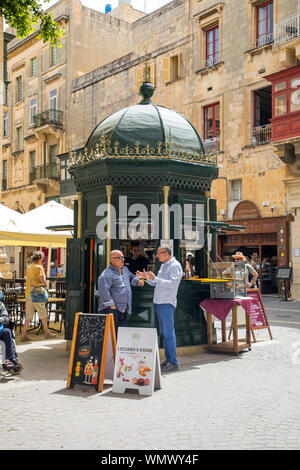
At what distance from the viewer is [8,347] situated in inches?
295

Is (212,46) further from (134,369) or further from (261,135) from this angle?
(134,369)

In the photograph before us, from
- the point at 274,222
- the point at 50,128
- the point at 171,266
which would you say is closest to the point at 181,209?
the point at 171,266

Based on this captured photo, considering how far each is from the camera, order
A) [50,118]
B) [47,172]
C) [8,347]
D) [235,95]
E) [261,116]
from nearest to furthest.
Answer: [8,347], [261,116], [235,95], [47,172], [50,118]

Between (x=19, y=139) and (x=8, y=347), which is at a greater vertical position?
(x=19, y=139)

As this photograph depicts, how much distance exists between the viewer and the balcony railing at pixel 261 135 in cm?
2316

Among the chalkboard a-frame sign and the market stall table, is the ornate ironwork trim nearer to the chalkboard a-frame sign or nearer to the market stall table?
the market stall table

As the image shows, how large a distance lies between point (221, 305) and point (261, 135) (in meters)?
15.9

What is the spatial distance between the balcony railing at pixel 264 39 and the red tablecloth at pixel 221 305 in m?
17.1

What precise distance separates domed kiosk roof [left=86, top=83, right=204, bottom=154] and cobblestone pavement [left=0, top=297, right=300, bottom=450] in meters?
3.99

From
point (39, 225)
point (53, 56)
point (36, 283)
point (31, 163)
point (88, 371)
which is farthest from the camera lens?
point (31, 163)

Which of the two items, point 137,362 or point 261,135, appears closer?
point 137,362

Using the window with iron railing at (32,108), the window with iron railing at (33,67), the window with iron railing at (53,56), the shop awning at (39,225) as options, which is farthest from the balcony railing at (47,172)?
the shop awning at (39,225)

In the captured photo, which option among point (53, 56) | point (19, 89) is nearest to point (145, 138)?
point (53, 56)

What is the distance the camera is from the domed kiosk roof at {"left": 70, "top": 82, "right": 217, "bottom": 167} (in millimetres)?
9430
